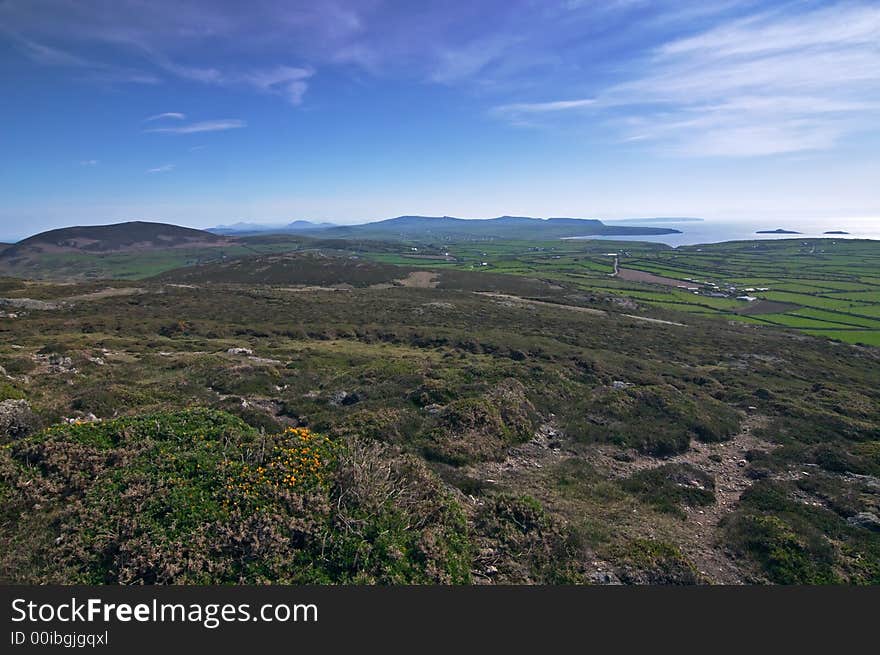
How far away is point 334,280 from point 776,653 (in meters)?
90.0

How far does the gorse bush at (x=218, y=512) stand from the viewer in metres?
7.87

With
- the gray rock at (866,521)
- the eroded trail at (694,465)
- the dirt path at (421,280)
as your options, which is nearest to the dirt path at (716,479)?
the eroded trail at (694,465)

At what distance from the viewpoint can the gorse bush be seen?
7.87m

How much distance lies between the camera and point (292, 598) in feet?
23.5

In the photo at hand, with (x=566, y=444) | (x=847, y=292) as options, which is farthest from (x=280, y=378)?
(x=847, y=292)

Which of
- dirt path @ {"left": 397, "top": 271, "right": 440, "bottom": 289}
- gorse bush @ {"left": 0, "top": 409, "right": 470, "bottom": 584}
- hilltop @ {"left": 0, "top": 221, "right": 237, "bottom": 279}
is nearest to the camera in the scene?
gorse bush @ {"left": 0, "top": 409, "right": 470, "bottom": 584}

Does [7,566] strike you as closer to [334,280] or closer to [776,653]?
[776,653]

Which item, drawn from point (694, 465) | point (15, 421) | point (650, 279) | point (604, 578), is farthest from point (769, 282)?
point (15, 421)

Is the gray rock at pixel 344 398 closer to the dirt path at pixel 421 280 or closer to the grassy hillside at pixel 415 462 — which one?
the grassy hillside at pixel 415 462

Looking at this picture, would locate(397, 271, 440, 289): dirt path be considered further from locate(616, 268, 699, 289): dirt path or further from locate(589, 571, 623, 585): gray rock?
locate(589, 571, 623, 585): gray rock

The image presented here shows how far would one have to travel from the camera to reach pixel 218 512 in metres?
8.78

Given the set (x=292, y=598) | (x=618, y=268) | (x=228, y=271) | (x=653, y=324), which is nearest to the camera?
(x=292, y=598)

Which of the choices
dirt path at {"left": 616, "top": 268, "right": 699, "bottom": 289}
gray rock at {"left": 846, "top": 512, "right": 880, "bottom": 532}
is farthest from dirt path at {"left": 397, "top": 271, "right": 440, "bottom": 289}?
gray rock at {"left": 846, "top": 512, "right": 880, "bottom": 532}

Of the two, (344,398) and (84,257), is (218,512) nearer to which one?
(344,398)
